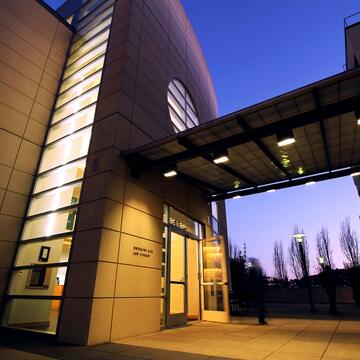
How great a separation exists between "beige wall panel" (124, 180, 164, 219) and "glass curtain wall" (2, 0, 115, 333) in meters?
1.63

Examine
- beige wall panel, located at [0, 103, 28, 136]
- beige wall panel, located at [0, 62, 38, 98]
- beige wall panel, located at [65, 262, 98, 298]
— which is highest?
beige wall panel, located at [0, 62, 38, 98]

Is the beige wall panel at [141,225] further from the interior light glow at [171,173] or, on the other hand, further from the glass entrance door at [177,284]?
the interior light glow at [171,173]

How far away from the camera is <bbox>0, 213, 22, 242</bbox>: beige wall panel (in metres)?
8.85

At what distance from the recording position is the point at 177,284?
10.4 meters

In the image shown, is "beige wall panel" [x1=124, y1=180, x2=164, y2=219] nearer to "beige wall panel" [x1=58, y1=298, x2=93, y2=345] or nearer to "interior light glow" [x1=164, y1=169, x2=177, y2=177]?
"interior light glow" [x1=164, y1=169, x2=177, y2=177]

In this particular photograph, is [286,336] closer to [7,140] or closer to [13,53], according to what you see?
[7,140]

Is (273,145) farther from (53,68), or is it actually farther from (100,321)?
(53,68)

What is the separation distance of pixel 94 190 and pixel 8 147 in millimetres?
4154

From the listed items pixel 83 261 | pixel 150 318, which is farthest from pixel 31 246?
pixel 150 318

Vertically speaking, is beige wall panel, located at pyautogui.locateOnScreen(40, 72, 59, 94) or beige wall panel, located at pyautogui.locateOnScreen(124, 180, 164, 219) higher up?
beige wall panel, located at pyautogui.locateOnScreen(40, 72, 59, 94)

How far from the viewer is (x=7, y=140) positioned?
9539 mm

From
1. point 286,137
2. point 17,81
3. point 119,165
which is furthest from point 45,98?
point 286,137

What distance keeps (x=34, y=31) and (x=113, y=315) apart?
41.0 feet

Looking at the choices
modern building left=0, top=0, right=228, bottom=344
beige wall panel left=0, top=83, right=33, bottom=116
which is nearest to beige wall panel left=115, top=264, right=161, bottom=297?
modern building left=0, top=0, right=228, bottom=344
